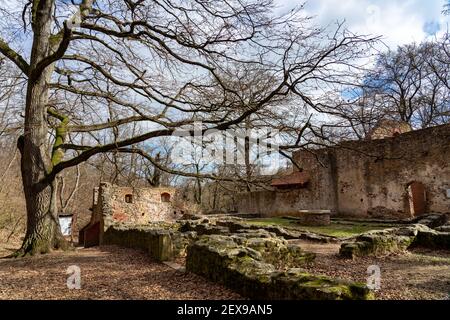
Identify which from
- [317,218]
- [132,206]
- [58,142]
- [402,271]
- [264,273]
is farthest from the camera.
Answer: [132,206]

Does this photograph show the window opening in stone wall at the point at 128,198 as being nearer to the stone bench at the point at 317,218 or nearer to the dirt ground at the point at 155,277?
the stone bench at the point at 317,218

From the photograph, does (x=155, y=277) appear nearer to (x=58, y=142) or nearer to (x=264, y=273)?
(x=264, y=273)

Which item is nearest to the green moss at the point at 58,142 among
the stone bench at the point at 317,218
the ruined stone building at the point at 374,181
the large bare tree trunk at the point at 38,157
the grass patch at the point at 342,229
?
A: the large bare tree trunk at the point at 38,157

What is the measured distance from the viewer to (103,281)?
6270 millimetres

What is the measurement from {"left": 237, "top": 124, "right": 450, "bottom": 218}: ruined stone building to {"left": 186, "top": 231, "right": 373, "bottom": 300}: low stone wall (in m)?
7.61

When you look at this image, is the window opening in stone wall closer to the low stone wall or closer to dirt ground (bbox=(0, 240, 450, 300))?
dirt ground (bbox=(0, 240, 450, 300))

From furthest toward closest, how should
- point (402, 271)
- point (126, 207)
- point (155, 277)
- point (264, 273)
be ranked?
point (126, 207), point (402, 271), point (155, 277), point (264, 273)

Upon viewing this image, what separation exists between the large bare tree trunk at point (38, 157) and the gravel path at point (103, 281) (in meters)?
1.01

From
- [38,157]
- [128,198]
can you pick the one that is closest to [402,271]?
[38,157]

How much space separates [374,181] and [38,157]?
16.6m

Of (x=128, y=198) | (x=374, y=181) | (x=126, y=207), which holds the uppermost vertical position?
(x=374, y=181)

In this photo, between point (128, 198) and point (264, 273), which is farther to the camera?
point (128, 198)
